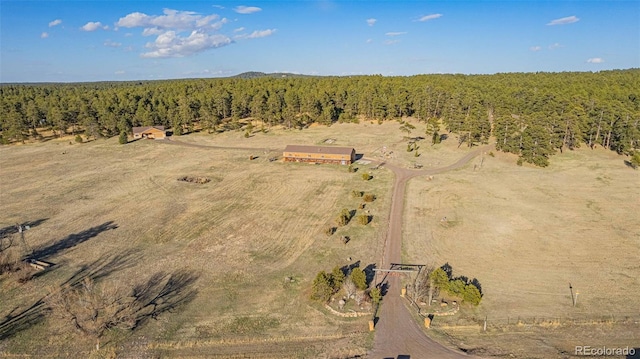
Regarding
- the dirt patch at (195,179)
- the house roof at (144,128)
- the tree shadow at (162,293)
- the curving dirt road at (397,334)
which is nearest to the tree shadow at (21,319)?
the tree shadow at (162,293)

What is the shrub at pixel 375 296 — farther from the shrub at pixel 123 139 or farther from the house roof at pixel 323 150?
the shrub at pixel 123 139

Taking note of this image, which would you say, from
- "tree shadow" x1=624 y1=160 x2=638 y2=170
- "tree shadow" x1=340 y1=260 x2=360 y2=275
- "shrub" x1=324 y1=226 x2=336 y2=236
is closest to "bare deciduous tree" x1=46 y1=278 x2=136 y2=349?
"tree shadow" x1=340 y1=260 x2=360 y2=275

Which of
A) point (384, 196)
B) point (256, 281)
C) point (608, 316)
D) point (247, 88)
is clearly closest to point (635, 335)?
point (608, 316)

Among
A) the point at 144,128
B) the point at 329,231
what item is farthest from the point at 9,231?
the point at 144,128

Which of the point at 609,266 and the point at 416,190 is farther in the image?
the point at 416,190

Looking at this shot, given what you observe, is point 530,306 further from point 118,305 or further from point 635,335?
point 118,305

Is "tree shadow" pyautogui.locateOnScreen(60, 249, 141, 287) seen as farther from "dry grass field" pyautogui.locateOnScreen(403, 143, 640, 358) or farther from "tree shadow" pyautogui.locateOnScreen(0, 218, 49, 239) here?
"dry grass field" pyautogui.locateOnScreen(403, 143, 640, 358)
